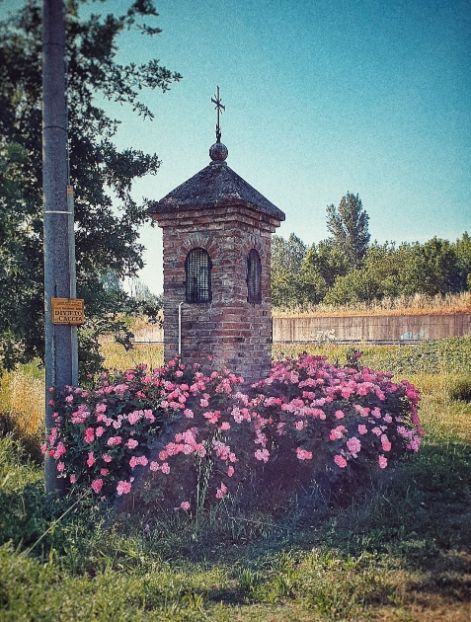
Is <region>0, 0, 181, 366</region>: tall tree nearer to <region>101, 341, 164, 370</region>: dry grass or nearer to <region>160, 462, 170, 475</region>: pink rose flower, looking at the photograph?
<region>160, 462, 170, 475</region>: pink rose flower

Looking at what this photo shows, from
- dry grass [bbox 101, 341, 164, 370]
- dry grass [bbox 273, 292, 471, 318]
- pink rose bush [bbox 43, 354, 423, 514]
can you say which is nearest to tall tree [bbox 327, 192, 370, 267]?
dry grass [bbox 273, 292, 471, 318]

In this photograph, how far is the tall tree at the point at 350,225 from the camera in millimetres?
48469

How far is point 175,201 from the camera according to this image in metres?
6.35

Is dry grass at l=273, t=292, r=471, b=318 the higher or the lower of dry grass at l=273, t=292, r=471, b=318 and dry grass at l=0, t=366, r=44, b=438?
the higher

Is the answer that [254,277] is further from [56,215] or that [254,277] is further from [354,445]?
[354,445]

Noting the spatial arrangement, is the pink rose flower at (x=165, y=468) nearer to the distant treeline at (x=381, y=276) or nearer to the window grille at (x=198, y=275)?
the window grille at (x=198, y=275)

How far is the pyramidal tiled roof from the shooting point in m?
6.14

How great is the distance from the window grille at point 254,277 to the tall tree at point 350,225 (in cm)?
4232

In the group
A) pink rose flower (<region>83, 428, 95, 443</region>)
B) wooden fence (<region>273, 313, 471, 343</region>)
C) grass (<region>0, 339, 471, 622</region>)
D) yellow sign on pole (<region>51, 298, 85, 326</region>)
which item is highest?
yellow sign on pole (<region>51, 298, 85, 326</region>)

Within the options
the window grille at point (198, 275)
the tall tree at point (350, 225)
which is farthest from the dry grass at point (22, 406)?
the tall tree at point (350, 225)

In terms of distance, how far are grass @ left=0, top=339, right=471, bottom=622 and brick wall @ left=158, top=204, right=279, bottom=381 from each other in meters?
1.86

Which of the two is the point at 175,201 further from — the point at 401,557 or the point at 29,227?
the point at 401,557

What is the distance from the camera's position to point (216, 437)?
4977mm

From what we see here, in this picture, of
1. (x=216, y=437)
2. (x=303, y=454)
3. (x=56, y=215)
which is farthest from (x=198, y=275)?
(x=303, y=454)
